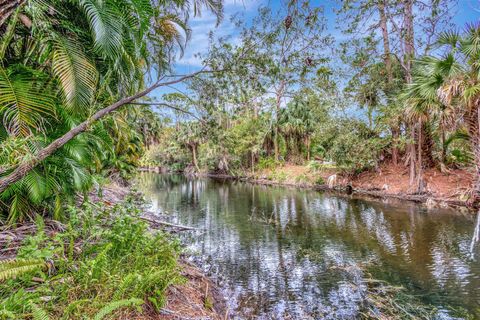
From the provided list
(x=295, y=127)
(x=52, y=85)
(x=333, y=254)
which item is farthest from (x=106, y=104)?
(x=295, y=127)

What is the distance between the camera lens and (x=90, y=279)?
3342 mm

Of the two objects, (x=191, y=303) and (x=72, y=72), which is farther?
(x=72, y=72)

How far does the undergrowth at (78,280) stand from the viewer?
2763 millimetres

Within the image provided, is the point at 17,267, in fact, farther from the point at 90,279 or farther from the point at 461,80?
the point at 461,80

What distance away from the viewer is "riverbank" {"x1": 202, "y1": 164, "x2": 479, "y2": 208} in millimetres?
13942

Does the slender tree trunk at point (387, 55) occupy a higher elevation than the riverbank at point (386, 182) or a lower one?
higher

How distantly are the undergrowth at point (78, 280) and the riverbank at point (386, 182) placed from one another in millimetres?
13844

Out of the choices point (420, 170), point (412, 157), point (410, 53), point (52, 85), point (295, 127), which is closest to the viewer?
point (52, 85)

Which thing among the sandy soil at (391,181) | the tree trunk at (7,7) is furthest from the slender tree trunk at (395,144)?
the tree trunk at (7,7)

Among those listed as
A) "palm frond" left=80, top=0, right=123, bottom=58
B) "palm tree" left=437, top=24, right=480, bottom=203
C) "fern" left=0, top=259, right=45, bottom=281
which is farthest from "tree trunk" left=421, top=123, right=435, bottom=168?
"fern" left=0, top=259, right=45, bottom=281

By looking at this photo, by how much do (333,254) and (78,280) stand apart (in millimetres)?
6353

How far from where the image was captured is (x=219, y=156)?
A: 37.6 meters

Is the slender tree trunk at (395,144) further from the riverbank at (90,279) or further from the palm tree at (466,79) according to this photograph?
the riverbank at (90,279)

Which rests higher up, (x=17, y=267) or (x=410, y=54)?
(x=410, y=54)
